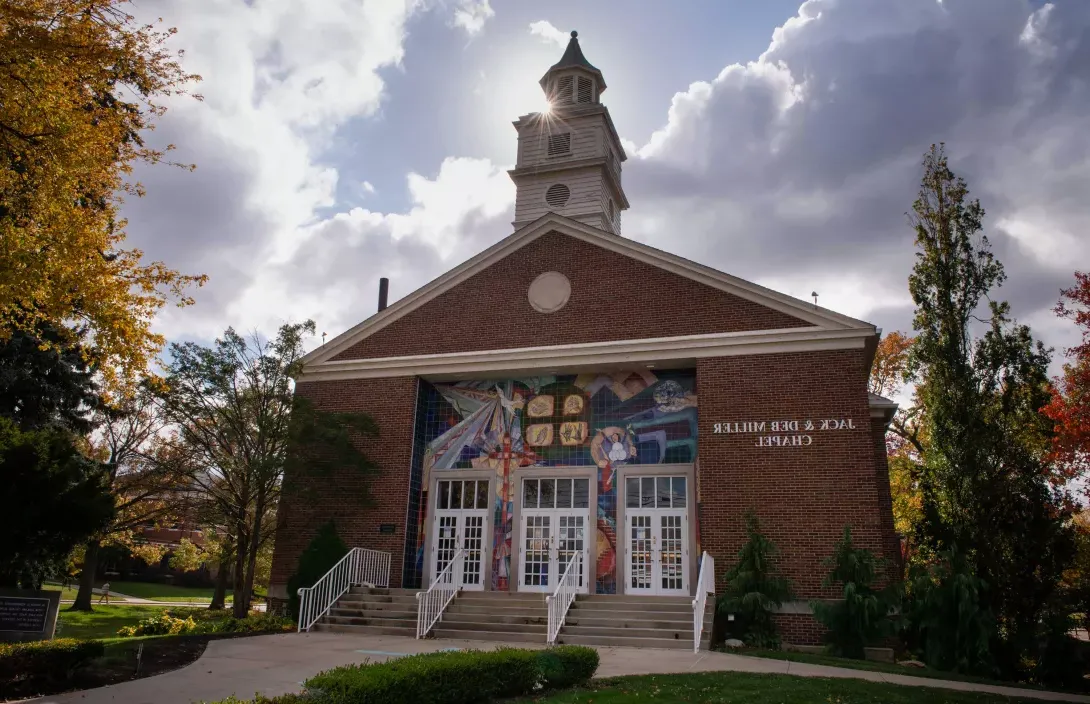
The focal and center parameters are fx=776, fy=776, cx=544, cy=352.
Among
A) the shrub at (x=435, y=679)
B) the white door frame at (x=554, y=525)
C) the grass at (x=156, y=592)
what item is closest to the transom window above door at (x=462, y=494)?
the white door frame at (x=554, y=525)

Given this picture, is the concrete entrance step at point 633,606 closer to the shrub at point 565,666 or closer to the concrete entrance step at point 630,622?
the concrete entrance step at point 630,622

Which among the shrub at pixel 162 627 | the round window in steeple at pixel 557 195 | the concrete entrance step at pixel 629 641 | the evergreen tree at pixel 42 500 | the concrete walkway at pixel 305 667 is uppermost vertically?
the round window in steeple at pixel 557 195

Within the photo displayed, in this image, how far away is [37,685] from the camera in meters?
9.06

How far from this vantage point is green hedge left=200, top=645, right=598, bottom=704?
7160mm

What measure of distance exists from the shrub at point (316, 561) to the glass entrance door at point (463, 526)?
7.86 ft

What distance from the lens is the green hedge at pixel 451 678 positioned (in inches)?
282

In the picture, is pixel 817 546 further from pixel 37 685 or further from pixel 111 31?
pixel 111 31

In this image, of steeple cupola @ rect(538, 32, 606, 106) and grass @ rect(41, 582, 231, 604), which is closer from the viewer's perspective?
steeple cupola @ rect(538, 32, 606, 106)

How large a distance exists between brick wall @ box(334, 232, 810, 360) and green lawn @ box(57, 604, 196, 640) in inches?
351

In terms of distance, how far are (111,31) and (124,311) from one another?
141 inches

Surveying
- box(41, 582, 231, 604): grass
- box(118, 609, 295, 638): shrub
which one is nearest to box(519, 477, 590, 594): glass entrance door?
box(118, 609, 295, 638): shrub

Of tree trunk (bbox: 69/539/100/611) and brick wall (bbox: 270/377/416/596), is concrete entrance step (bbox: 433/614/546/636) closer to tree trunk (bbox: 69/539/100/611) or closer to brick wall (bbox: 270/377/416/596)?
brick wall (bbox: 270/377/416/596)

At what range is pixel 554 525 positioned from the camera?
19188 mm

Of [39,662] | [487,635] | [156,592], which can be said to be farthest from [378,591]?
[156,592]
